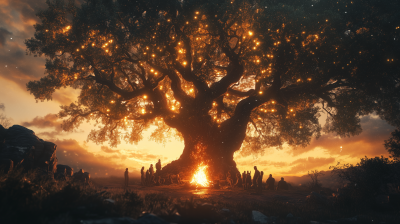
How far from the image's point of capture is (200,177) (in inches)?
803

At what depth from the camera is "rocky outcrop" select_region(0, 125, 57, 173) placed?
54.1 ft

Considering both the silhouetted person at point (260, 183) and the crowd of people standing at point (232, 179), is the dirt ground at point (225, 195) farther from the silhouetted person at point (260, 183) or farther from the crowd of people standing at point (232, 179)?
the crowd of people standing at point (232, 179)

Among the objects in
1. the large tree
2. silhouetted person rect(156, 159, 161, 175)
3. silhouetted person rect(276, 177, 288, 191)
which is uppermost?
the large tree

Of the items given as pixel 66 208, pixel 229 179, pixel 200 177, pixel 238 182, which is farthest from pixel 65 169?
pixel 66 208

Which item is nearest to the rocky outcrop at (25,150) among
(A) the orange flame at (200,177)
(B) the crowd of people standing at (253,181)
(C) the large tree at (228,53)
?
(C) the large tree at (228,53)

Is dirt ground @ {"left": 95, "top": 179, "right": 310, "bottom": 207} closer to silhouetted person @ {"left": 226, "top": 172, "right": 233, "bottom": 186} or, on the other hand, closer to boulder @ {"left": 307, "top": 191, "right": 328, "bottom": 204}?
boulder @ {"left": 307, "top": 191, "right": 328, "bottom": 204}

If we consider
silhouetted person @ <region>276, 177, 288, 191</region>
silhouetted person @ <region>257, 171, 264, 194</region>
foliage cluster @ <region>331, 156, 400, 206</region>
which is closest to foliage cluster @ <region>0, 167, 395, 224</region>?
foliage cluster @ <region>331, 156, 400, 206</region>

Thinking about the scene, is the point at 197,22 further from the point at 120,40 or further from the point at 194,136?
the point at 194,136

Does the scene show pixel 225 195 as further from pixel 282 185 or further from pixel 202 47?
pixel 202 47

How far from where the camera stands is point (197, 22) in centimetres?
1744

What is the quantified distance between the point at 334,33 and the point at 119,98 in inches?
753

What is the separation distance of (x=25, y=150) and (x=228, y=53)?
18.2 metres

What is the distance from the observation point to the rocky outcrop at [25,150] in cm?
1648

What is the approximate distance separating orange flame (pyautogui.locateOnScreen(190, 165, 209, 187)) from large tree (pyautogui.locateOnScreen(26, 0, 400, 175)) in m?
0.96
